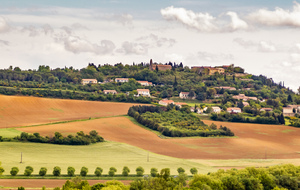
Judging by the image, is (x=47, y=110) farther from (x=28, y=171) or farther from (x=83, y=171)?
(x=28, y=171)

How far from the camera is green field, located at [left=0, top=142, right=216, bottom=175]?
6938 cm

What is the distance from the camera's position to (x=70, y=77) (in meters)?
187

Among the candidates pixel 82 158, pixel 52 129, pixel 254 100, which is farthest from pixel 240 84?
pixel 82 158

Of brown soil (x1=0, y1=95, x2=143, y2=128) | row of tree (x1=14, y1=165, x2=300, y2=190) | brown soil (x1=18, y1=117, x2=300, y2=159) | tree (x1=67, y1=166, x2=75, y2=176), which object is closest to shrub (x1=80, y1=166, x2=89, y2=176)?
tree (x1=67, y1=166, x2=75, y2=176)

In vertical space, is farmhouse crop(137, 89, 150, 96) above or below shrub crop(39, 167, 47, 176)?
above

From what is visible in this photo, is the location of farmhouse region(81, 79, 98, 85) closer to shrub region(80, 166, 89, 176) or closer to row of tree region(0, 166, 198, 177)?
row of tree region(0, 166, 198, 177)

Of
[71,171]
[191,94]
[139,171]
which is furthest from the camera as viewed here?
[191,94]

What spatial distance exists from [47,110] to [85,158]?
44.5 metres

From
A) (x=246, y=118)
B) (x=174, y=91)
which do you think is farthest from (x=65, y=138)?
(x=174, y=91)

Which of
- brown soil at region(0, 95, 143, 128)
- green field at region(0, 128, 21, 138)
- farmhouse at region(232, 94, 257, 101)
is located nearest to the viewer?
green field at region(0, 128, 21, 138)

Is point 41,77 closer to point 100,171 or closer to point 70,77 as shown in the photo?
point 70,77

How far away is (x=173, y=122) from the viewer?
11288 cm

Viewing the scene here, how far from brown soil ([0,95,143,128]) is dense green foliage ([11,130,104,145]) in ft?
48.5

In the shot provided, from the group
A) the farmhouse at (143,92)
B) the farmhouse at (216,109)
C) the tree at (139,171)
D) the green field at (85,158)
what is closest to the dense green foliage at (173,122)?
the farmhouse at (216,109)
